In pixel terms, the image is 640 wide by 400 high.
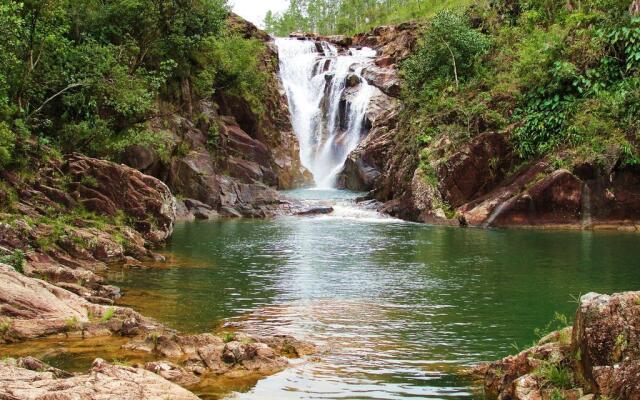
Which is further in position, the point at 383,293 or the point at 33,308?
the point at 383,293

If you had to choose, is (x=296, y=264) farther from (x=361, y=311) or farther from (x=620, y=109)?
(x=620, y=109)

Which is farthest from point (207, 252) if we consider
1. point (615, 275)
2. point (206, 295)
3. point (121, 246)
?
point (615, 275)

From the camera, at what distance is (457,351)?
34.7ft

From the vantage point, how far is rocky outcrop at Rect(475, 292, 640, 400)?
20.1 ft

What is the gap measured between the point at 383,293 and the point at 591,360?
9125 mm

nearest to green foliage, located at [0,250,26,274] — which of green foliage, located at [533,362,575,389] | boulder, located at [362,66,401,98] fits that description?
green foliage, located at [533,362,575,389]

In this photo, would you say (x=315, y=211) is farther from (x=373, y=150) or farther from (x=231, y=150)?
(x=373, y=150)

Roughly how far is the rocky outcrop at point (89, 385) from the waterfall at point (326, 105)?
44.4 m

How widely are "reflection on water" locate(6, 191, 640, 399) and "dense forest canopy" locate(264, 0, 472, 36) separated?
54389 millimetres

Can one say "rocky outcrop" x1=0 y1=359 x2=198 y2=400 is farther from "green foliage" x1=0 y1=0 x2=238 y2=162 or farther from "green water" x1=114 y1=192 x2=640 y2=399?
"green foliage" x1=0 y1=0 x2=238 y2=162

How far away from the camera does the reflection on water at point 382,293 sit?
9438 millimetres

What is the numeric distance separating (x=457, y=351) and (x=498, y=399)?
2.96 metres

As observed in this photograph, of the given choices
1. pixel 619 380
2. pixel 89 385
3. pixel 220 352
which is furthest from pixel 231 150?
pixel 619 380

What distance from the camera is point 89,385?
21.8ft
